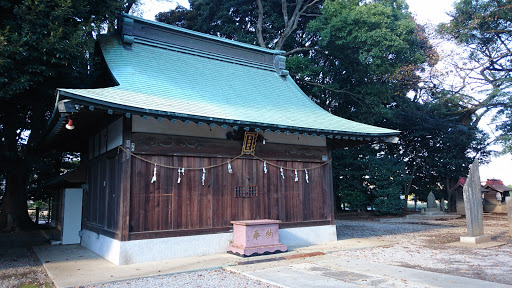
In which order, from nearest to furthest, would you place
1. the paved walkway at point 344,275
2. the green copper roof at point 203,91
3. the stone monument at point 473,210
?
the paved walkway at point 344,275 < the green copper roof at point 203,91 < the stone monument at point 473,210

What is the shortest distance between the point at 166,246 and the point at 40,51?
6.55 metres

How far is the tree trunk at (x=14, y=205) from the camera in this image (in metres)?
17.0

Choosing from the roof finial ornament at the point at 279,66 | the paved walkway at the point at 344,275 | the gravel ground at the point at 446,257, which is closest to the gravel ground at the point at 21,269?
the paved walkway at the point at 344,275

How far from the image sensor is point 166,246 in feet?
27.2

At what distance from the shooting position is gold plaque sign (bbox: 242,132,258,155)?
31.8 ft

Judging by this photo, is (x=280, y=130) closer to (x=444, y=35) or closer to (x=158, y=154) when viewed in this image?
(x=158, y=154)

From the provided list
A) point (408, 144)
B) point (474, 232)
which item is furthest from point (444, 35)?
point (474, 232)

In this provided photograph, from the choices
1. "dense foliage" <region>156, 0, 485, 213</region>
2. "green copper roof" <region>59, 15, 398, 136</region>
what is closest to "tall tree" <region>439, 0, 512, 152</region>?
"dense foliage" <region>156, 0, 485, 213</region>

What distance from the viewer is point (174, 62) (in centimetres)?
1170

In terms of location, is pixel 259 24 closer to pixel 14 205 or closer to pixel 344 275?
pixel 14 205

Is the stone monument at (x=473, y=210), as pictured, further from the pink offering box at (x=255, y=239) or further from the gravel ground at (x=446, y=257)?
the pink offering box at (x=255, y=239)

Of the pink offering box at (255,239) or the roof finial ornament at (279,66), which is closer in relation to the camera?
the pink offering box at (255,239)

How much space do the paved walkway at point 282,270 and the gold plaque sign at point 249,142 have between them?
281 cm

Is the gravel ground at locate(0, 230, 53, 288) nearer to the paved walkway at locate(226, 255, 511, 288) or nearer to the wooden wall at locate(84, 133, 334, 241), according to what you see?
the wooden wall at locate(84, 133, 334, 241)
